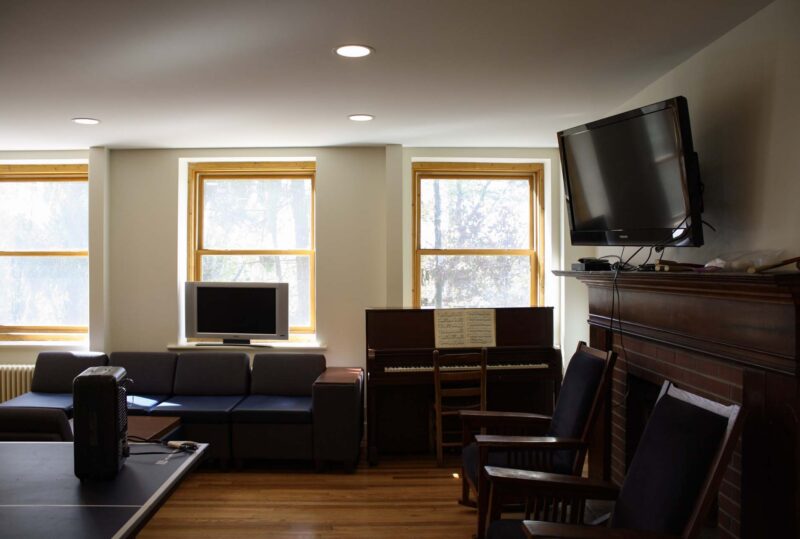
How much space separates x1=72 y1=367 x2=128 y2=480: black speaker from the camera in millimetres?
1873

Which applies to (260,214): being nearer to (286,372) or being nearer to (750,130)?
(286,372)

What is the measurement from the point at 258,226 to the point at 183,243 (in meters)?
0.69

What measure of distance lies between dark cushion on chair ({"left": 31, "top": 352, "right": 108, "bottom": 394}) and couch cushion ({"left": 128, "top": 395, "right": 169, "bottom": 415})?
544 millimetres

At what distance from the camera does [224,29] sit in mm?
2623

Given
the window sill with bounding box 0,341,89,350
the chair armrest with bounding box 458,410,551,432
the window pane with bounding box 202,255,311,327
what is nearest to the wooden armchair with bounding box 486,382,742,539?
the chair armrest with bounding box 458,410,551,432

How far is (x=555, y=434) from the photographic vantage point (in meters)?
3.08

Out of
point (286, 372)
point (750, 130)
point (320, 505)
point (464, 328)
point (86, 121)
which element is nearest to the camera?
point (750, 130)

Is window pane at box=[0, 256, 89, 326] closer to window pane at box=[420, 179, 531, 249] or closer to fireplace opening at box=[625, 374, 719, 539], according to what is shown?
window pane at box=[420, 179, 531, 249]

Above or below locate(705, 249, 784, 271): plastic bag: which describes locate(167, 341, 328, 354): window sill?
below

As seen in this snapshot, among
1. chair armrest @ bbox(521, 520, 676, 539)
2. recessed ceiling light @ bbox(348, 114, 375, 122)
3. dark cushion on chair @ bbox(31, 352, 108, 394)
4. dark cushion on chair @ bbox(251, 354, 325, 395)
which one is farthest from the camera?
dark cushion on chair @ bbox(31, 352, 108, 394)

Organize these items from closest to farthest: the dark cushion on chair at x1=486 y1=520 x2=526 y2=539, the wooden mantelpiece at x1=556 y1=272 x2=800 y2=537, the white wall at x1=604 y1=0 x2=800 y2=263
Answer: the wooden mantelpiece at x1=556 y1=272 x2=800 y2=537
the dark cushion on chair at x1=486 y1=520 x2=526 y2=539
the white wall at x1=604 y1=0 x2=800 y2=263

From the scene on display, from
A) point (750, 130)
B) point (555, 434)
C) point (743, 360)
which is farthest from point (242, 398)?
point (750, 130)

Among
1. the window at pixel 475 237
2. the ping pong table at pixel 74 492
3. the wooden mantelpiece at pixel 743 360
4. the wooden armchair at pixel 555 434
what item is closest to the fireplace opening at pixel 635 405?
the wooden mantelpiece at pixel 743 360

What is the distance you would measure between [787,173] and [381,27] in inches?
66.9
